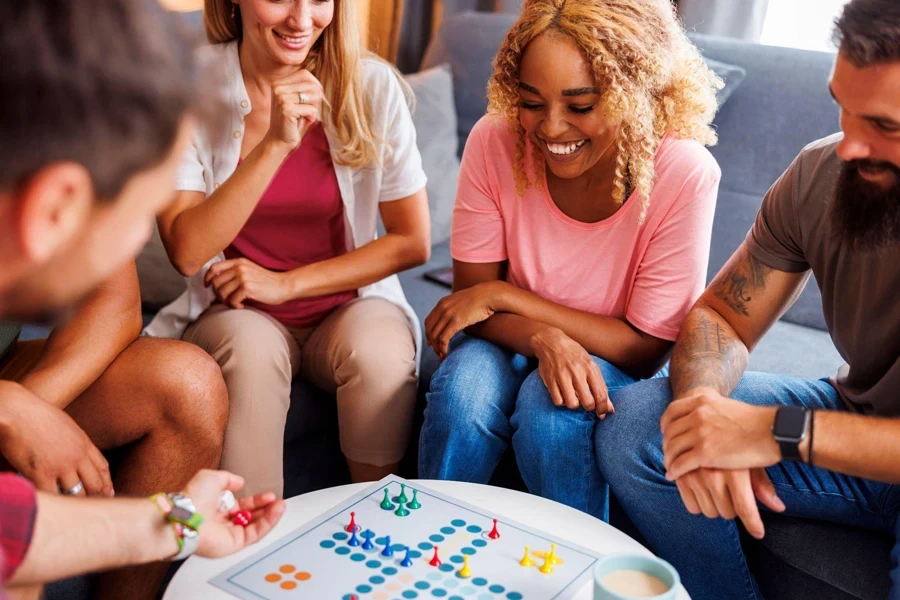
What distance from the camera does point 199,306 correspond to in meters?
1.79

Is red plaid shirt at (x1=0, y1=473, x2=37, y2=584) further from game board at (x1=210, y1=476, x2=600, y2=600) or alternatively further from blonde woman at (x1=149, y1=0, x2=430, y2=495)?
blonde woman at (x1=149, y1=0, x2=430, y2=495)

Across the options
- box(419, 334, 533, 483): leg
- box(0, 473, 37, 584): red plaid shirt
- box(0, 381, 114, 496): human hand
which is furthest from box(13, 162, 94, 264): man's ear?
box(419, 334, 533, 483): leg

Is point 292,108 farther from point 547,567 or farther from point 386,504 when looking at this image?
point 547,567

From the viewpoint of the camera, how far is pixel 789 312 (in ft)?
6.91

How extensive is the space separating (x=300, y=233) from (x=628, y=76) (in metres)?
0.70

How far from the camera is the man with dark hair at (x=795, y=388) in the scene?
117cm

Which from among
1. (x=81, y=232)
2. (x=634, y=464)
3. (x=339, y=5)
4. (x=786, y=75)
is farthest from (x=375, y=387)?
(x=786, y=75)

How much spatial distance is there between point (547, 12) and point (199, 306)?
0.83 meters

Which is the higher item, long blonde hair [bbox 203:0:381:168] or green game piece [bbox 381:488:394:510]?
long blonde hair [bbox 203:0:381:168]

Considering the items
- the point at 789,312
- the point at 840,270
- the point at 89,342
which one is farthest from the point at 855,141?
the point at 89,342

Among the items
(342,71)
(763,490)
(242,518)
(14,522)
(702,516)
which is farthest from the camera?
(342,71)

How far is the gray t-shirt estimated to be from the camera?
1.34m

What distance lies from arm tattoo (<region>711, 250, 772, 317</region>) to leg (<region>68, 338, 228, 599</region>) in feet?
2.74

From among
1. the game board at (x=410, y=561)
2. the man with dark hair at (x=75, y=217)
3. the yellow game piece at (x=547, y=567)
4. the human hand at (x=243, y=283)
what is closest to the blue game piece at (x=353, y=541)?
the game board at (x=410, y=561)
